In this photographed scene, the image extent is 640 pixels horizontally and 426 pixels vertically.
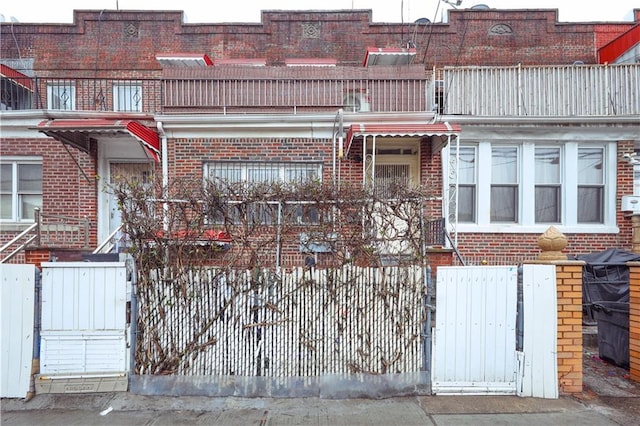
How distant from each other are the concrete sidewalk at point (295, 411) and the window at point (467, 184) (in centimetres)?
529

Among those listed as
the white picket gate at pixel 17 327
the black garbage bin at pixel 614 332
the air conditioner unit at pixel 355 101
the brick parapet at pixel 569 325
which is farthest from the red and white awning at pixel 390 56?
the white picket gate at pixel 17 327

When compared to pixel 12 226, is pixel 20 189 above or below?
above

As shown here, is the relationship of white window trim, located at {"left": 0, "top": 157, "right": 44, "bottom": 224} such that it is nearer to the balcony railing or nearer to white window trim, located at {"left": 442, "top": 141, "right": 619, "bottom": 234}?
the balcony railing

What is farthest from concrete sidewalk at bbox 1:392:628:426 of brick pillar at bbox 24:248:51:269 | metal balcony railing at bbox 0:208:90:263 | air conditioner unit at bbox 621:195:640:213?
air conditioner unit at bbox 621:195:640:213

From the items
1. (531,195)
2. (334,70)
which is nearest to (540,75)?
(531,195)

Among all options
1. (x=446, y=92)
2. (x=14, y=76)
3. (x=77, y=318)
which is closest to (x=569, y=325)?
(x=77, y=318)

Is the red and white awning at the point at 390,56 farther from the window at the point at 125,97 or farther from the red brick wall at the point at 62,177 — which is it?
the red brick wall at the point at 62,177

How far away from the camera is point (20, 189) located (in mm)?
9281

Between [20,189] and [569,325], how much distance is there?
10976 millimetres

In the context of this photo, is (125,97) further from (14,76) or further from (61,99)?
(14,76)

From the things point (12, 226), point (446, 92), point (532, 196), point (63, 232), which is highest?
point (446, 92)

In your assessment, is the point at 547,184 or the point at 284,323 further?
the point at 547,184

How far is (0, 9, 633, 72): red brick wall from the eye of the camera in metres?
13.4

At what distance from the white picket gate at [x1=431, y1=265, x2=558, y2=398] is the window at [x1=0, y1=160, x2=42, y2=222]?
9328 mm
